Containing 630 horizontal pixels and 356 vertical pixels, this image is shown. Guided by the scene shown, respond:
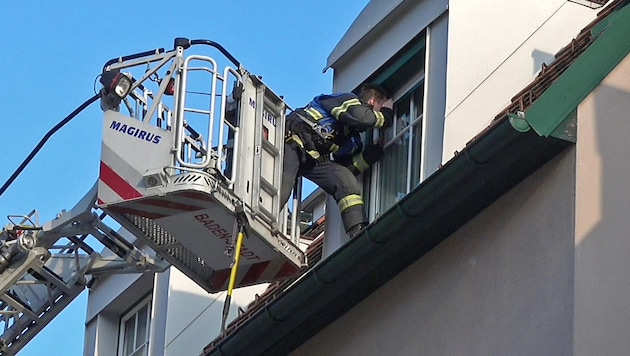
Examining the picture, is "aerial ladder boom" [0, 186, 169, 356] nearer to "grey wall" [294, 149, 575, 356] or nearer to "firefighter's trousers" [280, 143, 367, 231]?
"firefighter's trousers" [280, 143, 367, 231]

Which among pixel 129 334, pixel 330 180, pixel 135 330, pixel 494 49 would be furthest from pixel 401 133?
pixel 129 334

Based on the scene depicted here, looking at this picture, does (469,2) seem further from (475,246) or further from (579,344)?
(579,344)

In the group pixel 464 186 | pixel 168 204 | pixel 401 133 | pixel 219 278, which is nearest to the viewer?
pixel 464 186

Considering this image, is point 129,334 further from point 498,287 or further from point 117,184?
point 498,287

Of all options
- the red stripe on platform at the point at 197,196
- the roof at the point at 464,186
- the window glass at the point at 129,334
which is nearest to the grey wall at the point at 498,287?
the roof at the point at 464,186

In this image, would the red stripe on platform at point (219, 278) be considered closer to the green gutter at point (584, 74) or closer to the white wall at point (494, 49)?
the white wall at point (494, 49)

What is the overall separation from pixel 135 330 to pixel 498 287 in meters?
8.20

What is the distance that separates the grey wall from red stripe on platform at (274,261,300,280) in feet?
6.15

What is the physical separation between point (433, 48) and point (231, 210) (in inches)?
82.1

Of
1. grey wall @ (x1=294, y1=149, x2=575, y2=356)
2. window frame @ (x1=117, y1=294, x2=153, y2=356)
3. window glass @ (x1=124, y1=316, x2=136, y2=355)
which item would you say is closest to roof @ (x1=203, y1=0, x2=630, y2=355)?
grey wall @ (x1=294, y1=149, x2=575, y2=356)

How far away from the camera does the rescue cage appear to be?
1225cm

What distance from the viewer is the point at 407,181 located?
12.2 m

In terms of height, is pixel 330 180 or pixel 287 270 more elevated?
pixel 330 180

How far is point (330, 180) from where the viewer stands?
13.0 m
